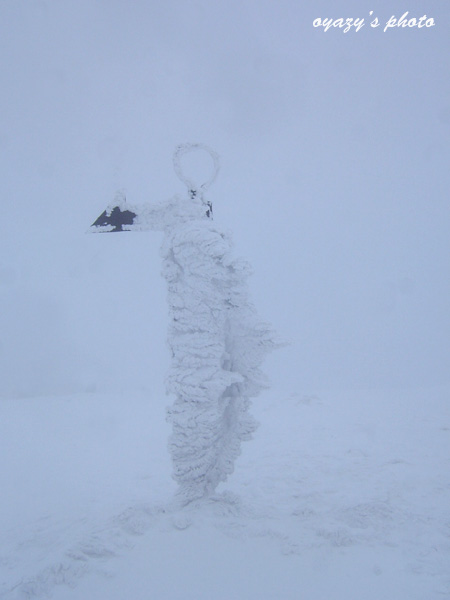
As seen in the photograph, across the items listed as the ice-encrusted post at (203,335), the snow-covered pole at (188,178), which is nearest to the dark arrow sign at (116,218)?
the ice-encrusted post at (203,335)

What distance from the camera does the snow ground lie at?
3049 mm

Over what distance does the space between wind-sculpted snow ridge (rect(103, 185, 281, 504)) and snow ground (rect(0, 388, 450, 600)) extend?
0.52 m

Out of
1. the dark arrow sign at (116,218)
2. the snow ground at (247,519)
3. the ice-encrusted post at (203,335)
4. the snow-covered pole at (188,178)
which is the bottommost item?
the snow ground at (247,519)

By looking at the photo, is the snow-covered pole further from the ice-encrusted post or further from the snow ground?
the snow ground

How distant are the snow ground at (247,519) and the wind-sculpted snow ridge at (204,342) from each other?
52 centimetres

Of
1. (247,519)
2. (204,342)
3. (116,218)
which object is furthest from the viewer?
(116,218)

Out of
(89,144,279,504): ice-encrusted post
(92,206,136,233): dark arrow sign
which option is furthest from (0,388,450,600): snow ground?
(92,206,136,233): dark arrow sign

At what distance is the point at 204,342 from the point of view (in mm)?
4086

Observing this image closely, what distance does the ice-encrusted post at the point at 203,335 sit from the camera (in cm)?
402

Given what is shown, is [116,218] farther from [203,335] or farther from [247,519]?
[247,519]

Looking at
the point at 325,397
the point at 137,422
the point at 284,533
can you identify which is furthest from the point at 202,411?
the point at 325,397

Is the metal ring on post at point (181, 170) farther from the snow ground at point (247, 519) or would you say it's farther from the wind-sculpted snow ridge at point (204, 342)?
the snow ground at point (247, 519)

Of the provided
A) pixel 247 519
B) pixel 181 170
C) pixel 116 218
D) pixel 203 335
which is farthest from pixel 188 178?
pixel 247 519

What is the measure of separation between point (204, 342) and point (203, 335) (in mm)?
76
